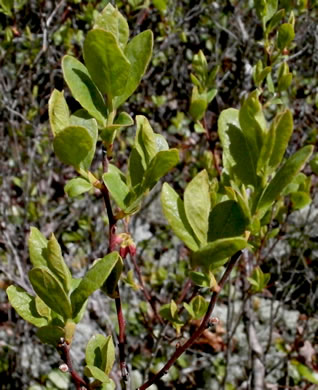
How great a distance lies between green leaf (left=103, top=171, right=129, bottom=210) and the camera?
591 mm

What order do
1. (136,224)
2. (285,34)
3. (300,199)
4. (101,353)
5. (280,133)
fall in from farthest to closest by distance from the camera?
(136,224), (300,199), (285,34), (101,353), (280,133)

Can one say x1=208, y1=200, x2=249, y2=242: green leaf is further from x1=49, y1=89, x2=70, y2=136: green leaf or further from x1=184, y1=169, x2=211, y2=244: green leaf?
x1=49, y1=89, x2=70, y2=136: green leaf

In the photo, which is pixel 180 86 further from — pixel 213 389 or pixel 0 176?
pixel 213 389

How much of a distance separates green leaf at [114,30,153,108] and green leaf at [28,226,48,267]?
20 cm

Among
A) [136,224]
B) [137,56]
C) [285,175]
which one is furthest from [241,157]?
[136,224]

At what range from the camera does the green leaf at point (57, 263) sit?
0.53m

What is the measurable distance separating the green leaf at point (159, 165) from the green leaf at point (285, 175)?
106mm

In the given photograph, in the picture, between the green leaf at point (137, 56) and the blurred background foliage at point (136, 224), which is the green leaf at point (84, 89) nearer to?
the green leaf at point (137, 56)

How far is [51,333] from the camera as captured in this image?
0.59 m

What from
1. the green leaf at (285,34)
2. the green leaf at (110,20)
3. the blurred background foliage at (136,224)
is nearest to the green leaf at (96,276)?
the green leaf at (110,20)

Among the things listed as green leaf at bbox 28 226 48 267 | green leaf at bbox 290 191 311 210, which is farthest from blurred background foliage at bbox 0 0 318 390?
green leaf at bbox 28 226 48 267

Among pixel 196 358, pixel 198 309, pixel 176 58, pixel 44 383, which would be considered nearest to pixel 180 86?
pixel 176 58

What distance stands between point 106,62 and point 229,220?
218mm

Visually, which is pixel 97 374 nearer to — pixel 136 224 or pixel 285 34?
pixel 285 34
